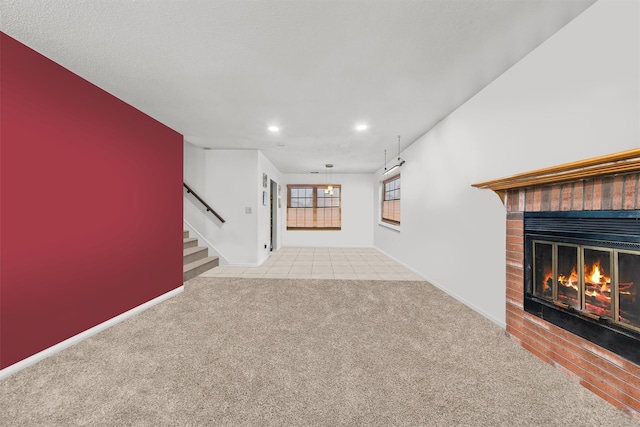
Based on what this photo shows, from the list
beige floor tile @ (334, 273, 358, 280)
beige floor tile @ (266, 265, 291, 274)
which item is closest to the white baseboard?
beige floor tile @ (266, 265, 291, 274)

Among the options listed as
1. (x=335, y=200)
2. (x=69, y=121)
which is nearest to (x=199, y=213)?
(x=69, y=121)

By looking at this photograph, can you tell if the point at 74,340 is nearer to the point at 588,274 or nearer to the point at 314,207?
the point at 588,274

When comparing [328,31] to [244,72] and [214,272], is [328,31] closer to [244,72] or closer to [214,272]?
[244,72]

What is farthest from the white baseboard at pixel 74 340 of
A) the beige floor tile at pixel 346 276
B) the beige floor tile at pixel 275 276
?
the beige floor tile at pixel 346 276

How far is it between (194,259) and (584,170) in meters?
5.32

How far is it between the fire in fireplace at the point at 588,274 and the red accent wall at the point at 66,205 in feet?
13.6

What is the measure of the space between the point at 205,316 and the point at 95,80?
107 inches

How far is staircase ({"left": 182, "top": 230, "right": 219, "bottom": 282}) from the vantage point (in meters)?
4.14

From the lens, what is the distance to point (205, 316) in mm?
2713

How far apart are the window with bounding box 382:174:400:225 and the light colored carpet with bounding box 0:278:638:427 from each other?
352 centimetres

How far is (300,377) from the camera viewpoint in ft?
5.61

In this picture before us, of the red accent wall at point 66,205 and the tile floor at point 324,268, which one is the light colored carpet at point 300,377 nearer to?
the red accent wall at point 66,205

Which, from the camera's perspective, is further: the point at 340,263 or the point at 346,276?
the point at 340,263

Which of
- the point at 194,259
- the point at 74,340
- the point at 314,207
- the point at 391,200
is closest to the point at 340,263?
the point at 391,200
